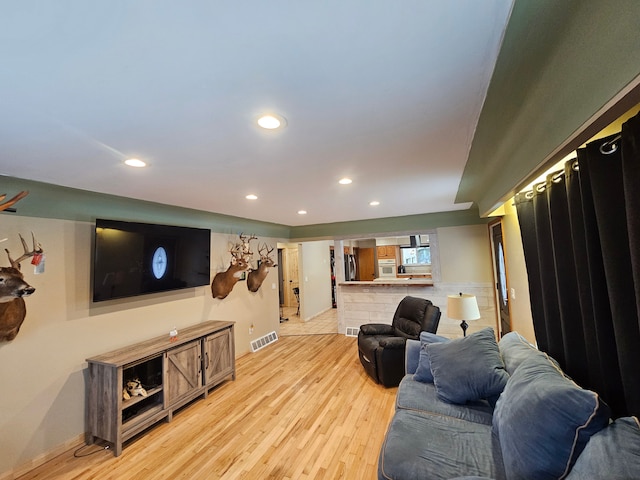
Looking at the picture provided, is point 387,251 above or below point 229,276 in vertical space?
above

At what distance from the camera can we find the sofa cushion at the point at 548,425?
1.13 metres

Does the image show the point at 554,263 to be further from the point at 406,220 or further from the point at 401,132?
the point at 406,220

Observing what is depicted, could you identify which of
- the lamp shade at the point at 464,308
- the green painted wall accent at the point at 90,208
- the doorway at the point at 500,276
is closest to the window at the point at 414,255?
the doorway at the point at 500,276

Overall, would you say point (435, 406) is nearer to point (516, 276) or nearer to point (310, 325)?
point (516, 276)

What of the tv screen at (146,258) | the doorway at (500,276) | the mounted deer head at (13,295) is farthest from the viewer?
the doorway at (500,276)

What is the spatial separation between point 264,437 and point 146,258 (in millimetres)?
2262

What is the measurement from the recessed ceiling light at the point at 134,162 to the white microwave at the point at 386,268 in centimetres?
718

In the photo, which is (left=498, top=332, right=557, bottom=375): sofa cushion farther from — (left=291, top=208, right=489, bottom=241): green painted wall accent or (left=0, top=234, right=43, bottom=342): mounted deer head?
(left=0, top=234, right=43, bottom=342): mounted deer head

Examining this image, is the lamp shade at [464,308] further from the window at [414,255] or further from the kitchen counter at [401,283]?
the window at [414,255]

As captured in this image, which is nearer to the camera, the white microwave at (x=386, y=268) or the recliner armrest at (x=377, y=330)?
the recliner armrest at (x=377, y=330)

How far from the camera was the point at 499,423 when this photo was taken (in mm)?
1541

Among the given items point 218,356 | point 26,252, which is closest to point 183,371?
point 218,356

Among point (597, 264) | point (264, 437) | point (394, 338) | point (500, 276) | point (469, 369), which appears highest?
point (597, 264)

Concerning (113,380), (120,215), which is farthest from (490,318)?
(120,215)
